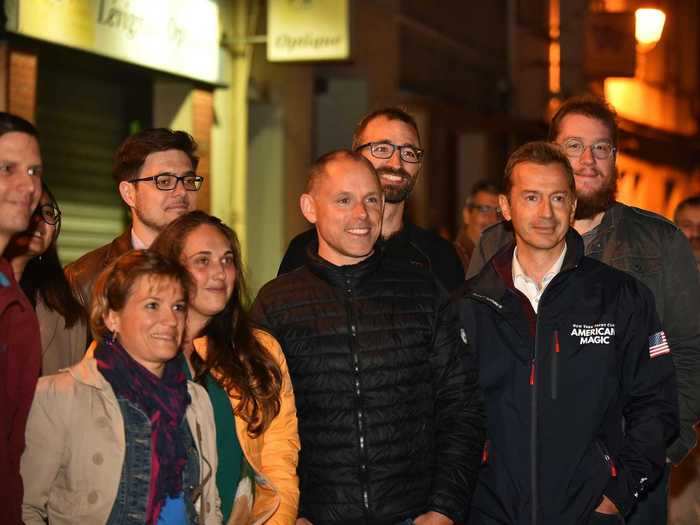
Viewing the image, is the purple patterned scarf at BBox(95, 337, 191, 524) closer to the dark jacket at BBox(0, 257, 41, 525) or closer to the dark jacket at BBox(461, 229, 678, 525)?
the dark jacket at BBox(0, 257, 41, 525)

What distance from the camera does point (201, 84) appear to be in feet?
47.8

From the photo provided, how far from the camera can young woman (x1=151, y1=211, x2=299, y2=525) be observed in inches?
193

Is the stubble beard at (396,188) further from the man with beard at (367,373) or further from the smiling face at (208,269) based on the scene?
the smiling face at (208,269)

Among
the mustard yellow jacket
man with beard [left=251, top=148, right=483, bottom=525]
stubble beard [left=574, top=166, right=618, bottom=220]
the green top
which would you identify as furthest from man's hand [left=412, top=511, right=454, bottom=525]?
stubble beard [left=574, top=166, right=618, bottom=220]

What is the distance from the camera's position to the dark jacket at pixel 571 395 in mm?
5184

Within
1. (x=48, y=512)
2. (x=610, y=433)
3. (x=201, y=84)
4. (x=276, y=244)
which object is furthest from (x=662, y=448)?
(x=276, y=244)

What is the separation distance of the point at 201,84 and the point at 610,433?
10075 mm

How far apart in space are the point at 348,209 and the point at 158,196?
3.91ft

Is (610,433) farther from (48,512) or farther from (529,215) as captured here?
(48,512)

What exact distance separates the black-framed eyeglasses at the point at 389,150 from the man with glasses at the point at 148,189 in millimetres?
910

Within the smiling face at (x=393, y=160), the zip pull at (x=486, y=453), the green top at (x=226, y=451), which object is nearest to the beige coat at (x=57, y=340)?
the green top at (x=226, y=451)

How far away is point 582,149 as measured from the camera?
5.98 m

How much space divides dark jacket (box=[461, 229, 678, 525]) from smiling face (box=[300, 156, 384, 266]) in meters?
0.61

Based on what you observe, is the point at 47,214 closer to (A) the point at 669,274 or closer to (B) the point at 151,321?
(B) the point at 151,321
